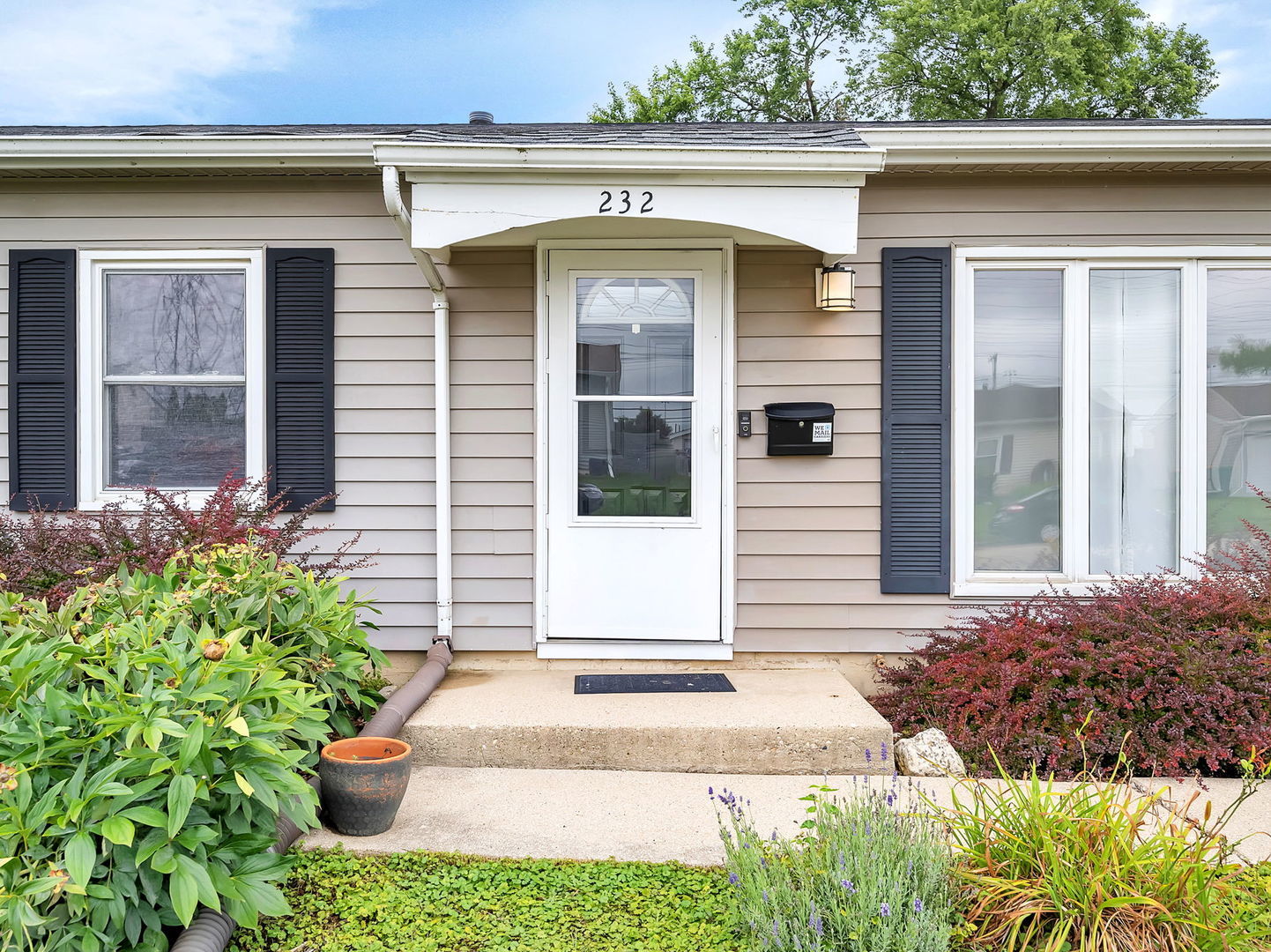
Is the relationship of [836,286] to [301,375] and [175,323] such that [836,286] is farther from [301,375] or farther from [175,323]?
[175,323]

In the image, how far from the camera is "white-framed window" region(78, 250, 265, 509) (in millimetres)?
4207

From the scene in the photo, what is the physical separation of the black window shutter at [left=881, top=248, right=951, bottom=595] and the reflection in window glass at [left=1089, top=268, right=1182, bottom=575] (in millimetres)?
790

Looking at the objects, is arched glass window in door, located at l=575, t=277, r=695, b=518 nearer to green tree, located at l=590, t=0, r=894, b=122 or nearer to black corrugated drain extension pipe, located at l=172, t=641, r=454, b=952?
black corrugated drain extension pipe, located at l=172, t=641, r=454, b=952

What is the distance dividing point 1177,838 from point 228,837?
2373 mm

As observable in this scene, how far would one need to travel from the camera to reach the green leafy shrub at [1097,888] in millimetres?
1874

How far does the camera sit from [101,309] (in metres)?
4.22

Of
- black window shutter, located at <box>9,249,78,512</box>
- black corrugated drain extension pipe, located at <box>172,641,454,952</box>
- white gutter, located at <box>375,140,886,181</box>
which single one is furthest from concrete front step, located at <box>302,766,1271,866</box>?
black window shutter, located at <box>9,249,78,512</box>

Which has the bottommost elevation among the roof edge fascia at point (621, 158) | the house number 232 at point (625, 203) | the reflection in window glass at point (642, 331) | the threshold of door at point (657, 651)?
the threshold of door at point (657, 651)

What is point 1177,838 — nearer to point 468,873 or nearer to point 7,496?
point 468,873

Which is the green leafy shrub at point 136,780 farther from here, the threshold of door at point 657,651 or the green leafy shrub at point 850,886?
the threshold of door at point 657,651

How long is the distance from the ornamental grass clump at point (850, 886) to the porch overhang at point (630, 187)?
235 centimetres

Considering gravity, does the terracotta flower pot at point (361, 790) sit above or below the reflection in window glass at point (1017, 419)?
below

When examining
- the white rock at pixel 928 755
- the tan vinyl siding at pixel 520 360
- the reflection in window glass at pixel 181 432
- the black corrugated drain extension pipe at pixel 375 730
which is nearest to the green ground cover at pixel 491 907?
the black corrugated drain extension pipe at pixel 375 730

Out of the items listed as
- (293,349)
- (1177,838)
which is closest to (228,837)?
(1177,838)
